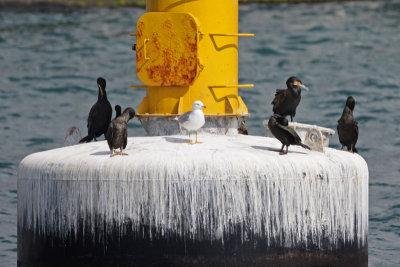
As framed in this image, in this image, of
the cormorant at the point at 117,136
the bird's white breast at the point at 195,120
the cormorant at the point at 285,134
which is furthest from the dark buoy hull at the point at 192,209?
the bird's white breast at the point at 195,120

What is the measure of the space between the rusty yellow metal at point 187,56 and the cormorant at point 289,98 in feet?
2.64

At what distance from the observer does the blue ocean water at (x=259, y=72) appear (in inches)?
751

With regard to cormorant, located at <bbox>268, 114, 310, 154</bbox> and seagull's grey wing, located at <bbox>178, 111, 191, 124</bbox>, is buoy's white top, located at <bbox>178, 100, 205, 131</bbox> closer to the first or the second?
seagull's grey wing, located at <bbox>178, 111, 191, 124</bbox>

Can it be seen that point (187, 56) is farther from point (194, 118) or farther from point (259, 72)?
point (259, 72)

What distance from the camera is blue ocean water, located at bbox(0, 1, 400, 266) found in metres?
19.1

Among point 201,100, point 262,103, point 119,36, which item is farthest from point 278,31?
point 201,100

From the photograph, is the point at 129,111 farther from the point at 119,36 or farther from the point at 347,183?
the point at 119,36

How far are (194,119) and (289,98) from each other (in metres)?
1.95

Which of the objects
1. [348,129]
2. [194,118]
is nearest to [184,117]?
[194,118]

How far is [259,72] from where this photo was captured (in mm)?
30203

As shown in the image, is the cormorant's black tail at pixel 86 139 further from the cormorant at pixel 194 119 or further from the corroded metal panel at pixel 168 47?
the cormorant at pixel 194 119

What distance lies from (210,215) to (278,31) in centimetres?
2812

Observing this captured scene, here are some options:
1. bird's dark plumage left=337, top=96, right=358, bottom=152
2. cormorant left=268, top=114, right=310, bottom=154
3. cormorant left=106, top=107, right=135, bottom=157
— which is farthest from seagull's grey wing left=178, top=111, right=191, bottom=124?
bird's dark plumage left=337, top=96, right=358, bottom=152

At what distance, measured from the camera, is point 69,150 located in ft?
29.3
